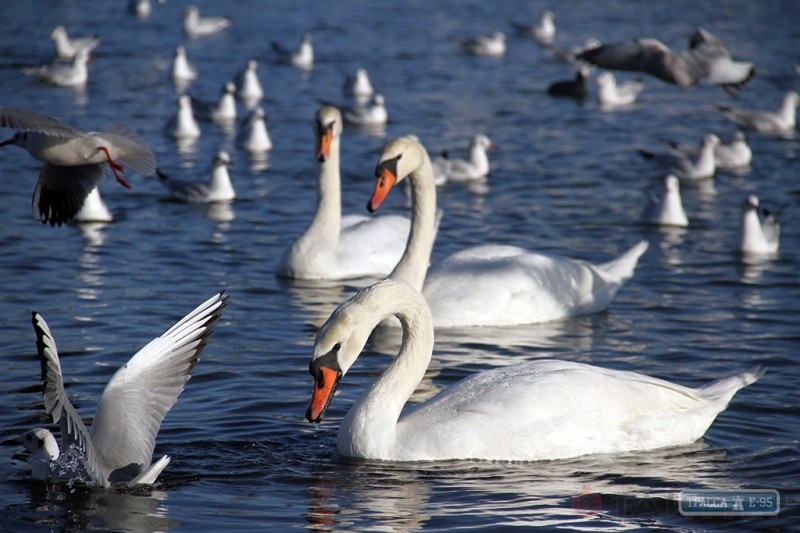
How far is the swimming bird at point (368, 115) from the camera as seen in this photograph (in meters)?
21.0

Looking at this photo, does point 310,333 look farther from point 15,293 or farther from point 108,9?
point 108,9

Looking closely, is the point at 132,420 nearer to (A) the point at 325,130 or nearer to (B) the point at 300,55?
(A) the point at 325,130

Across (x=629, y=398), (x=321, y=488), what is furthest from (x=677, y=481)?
(x=321, y=488)

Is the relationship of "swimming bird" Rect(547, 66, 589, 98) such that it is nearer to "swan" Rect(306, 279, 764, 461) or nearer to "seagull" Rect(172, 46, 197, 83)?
"seagull" Rect(172, 46, 197, 83)

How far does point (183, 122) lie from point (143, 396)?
13.7 metres

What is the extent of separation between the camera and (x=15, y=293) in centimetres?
1058

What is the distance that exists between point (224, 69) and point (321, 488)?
2333cm

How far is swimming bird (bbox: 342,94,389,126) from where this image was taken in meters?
21.0

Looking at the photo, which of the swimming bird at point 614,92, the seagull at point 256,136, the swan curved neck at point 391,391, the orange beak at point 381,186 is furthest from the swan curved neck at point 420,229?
the swimming bird at point 614,92

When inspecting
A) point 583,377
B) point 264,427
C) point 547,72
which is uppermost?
point 583,377

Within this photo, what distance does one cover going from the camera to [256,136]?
1845cm

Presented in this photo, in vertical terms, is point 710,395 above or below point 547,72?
above

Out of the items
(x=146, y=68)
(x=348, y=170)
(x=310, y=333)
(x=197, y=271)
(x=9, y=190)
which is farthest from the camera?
(x=146, y=68)

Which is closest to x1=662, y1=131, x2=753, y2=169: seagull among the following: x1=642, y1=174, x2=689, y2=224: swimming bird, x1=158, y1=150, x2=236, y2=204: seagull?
x1=642, y1=174, x2=689, y2=224: swimming bird
